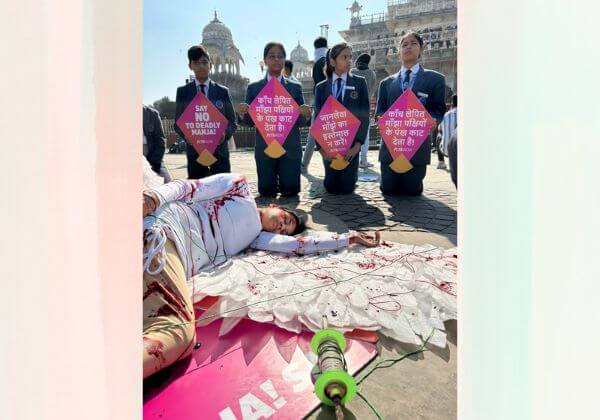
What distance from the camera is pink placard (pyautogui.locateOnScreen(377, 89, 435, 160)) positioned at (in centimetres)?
392

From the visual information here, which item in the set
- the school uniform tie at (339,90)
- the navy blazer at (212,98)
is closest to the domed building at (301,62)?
the school uniform tie at (339,90)

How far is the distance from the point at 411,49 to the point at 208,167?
8.37 feet

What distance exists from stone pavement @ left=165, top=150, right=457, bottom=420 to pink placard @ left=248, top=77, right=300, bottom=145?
A: 30.6 inches

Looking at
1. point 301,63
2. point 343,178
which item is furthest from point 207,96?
point 301,63

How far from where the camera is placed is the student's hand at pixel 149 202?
1.46 m

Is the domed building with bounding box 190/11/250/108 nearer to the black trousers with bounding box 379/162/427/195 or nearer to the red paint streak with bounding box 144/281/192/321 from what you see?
the black trousers with bounding box 379/162/427/195

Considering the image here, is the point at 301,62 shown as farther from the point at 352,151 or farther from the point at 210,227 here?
the point at 210,227

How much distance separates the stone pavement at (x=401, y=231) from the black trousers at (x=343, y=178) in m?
0.14

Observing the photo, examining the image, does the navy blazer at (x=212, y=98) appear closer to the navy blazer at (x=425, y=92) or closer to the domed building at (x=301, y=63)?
the navy blazer at (x=425, y=92)

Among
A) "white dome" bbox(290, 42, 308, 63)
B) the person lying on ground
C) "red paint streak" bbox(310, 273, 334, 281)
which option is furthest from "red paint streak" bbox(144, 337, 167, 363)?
"white dome" bbox(290, 42, 308, 63)
